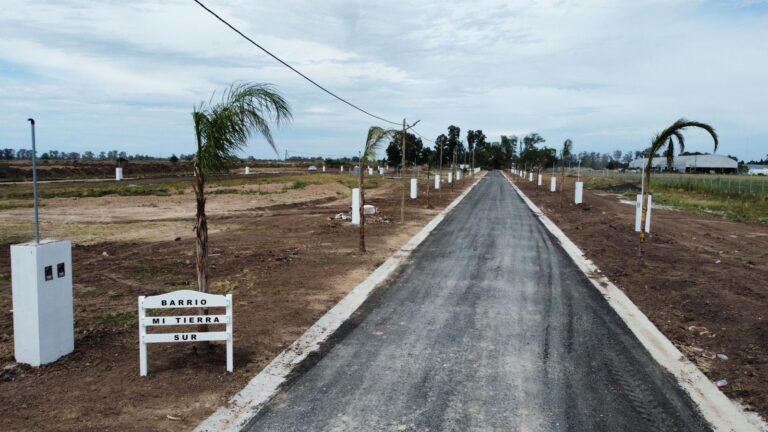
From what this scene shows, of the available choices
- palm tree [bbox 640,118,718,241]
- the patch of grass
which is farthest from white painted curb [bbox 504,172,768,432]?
the patch of grass

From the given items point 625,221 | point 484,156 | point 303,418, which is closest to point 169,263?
point 303,418

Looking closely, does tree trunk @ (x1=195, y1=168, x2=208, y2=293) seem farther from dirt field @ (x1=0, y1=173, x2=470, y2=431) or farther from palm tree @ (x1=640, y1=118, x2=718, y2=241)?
palm tree @ (x1=640, y1=118, x2=718, y2=241)

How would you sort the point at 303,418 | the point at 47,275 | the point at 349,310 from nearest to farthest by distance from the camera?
the point at 303,418
the point at 47,275
the point at 349,310

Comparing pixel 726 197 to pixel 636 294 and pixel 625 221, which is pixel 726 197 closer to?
pixel 625 221

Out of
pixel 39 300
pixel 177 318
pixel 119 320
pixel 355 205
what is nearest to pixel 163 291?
pixel 119 320

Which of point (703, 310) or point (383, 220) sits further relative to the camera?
point (383, 220)

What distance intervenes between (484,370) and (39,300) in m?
5.09

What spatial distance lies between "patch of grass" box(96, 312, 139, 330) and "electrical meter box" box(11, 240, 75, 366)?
141 centimetres

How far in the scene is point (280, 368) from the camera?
6207 millimetres

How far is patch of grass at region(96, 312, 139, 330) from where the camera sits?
7.73 metres

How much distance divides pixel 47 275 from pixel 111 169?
7238 centimetres

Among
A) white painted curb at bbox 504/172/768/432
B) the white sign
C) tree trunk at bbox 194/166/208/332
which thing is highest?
tree trunk at bbox 194/166/208/332

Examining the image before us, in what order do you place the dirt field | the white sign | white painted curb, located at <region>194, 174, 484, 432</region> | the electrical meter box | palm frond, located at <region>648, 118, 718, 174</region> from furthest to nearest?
palm frond, located at <region>648, 118, 718, 174</region>, the electrical meter box, the white sign, the dirt field, white painted curb, located at <region>194, 174, 484, 432</region>

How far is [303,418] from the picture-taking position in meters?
5.00
